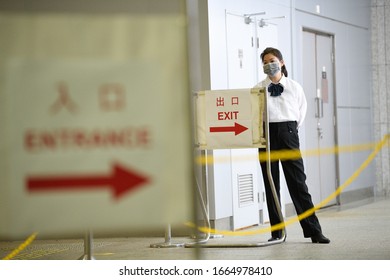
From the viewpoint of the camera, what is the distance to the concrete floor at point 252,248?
4.65 m

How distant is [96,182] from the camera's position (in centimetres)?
233

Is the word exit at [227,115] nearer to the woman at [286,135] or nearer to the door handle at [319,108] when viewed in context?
the woman at [286,135]

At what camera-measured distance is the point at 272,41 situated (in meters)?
6.19

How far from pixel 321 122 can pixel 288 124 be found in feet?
7.05

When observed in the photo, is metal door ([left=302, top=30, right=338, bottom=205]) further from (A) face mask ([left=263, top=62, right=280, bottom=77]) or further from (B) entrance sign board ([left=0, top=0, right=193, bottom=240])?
(B) entrance sign board ([left=0, top=0, right=193, bottom=240])

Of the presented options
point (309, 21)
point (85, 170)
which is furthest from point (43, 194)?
point (309, 21)

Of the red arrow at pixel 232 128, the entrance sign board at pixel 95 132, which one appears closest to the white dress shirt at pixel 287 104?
the red arrow at pixel 232 128

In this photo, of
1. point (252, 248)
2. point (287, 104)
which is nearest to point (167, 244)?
point (252, 248)

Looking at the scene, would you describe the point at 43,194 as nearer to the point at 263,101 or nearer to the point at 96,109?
the point at 96,109

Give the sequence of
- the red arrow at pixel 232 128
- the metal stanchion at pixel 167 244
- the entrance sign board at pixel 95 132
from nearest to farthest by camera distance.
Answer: the entrance sign board at pixel 95 132 < the red arrow at pixel 232 128 < the metal stanchion at pixel 167 244

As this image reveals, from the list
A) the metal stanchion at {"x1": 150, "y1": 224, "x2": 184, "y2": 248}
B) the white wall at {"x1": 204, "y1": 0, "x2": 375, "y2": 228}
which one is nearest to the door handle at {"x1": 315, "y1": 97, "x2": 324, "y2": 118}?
the white wall at {"x1": 204, "y1": 0, "x2": 375, "y2": 228}

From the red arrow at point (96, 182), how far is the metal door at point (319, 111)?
4.66m
